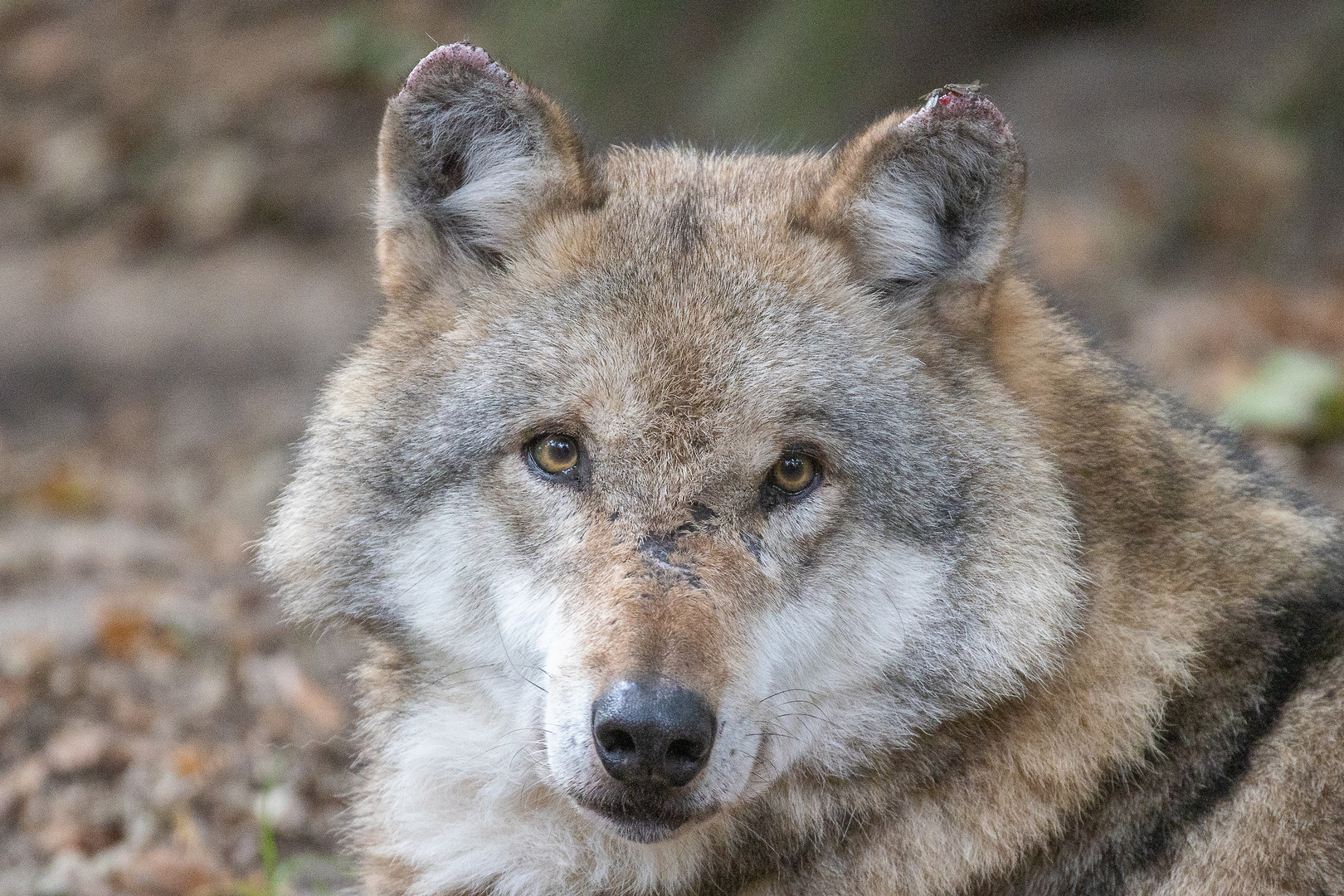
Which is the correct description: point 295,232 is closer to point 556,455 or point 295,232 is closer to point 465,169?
point 465,169

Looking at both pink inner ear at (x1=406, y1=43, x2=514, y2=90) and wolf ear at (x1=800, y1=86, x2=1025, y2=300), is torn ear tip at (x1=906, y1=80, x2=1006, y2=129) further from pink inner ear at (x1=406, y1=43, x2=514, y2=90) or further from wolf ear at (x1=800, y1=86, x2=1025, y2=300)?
pink inner ear at (x1=406, y1=43, x2=514, y2=90)

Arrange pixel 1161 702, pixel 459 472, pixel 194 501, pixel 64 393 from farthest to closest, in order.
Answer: pixel 64 393 < pixel 194 501 < pixel 459 472 < pixel 1161 702

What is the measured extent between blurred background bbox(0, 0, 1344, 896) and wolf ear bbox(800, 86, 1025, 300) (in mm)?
2992

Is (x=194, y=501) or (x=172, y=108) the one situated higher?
(x=172, y=108)

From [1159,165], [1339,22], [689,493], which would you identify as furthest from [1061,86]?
[689,493]

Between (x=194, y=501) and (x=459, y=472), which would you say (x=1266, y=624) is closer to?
(x=459, y=472)

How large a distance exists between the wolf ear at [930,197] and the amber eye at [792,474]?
0.53 meters

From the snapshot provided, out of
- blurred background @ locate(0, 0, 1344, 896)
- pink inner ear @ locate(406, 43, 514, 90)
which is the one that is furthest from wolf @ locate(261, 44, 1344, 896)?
Result: blurred background @ locate(0, 0, 1344, 896)

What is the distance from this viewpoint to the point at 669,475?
2.94 metres

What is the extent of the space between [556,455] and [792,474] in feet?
1.86

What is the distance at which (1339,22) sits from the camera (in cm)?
926

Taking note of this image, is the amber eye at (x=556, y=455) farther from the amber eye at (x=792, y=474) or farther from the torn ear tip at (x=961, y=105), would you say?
the torn ear tip at (x=961, y=105)

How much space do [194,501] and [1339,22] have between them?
28.4 feet

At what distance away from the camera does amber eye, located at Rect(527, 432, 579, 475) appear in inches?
120
